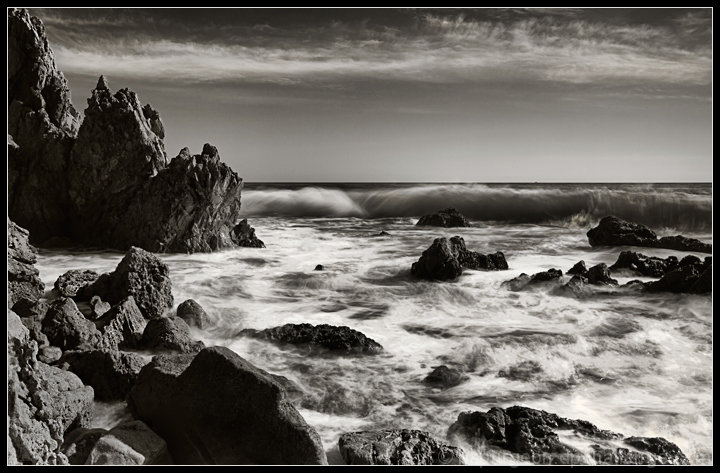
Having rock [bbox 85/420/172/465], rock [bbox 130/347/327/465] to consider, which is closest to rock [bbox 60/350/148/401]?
rock [bbox 130/347/327/465]

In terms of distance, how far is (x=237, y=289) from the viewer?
11578 mm

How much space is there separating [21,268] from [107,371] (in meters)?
3.46

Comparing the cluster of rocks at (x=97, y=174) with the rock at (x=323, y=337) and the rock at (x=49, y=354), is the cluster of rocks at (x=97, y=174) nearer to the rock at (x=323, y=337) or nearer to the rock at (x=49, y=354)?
the rock at (x=323, y=337)

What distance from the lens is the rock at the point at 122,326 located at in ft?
23.8

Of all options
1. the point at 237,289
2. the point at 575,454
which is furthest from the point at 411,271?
the point at 575,454

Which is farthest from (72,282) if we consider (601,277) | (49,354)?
(601,277)

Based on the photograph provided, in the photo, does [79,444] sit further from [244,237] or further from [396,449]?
[244,237]

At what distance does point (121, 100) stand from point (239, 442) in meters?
14.5

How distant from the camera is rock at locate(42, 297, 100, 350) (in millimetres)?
6754

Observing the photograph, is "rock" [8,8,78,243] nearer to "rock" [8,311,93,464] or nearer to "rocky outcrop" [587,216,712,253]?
"rock" [8,311,93,464]

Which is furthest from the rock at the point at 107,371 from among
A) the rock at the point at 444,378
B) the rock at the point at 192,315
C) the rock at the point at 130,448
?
the rock at the point at 444,378

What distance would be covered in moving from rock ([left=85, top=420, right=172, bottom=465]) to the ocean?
109 cm

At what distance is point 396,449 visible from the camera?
15.4 feet
